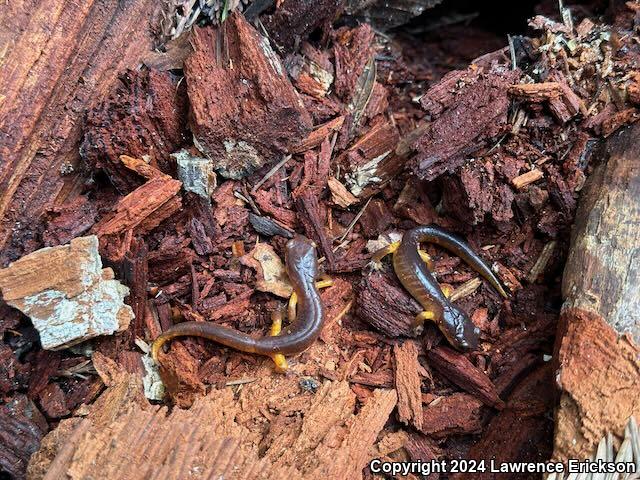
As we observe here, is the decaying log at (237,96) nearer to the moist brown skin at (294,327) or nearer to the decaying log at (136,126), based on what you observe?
the decaying log at (136,126)

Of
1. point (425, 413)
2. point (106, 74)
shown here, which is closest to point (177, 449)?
point (425, 413)

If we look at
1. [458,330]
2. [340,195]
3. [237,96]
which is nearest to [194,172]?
[237,96]

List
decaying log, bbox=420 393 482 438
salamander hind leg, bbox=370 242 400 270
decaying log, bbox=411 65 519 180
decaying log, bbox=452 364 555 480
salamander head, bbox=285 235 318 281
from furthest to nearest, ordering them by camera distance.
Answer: salamander hind leg, bbox=370 242 400 270, salamander head, bbox=285 235 318 281, decaying log, bbox=411 65 519 180, decaying log, bbox=420 393 482 438, decaying log, bbox=452 364 555 480

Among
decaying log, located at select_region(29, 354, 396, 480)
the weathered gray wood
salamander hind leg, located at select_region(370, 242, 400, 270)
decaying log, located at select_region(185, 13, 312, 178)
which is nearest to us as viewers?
decaying log, located at select_region(29, 354, 396, 480)

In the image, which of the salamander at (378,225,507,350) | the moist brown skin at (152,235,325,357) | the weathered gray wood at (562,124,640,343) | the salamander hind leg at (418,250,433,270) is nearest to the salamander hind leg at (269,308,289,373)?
the moist brown skin at (152,235,325,357)

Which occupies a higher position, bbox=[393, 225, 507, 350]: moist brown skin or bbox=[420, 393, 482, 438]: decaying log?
bbox=[393, 225, 507, 350]: moist brown skin

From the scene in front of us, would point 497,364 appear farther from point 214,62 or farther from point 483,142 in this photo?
point 214,62

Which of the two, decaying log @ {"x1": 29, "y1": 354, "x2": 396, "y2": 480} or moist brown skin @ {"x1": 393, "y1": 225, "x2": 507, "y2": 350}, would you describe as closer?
decaying log @ {"x1": 29, "y1": 354, "x2": 396, "y2": 480}

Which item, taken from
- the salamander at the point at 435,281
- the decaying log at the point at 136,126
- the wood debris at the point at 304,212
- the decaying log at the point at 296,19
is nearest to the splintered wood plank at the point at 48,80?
the wood debris at the point at 304,212

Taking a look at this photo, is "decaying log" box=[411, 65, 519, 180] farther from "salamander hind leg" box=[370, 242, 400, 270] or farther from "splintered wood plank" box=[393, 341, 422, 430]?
"splintered wood plank" box=[393, 341, 422, 430]
